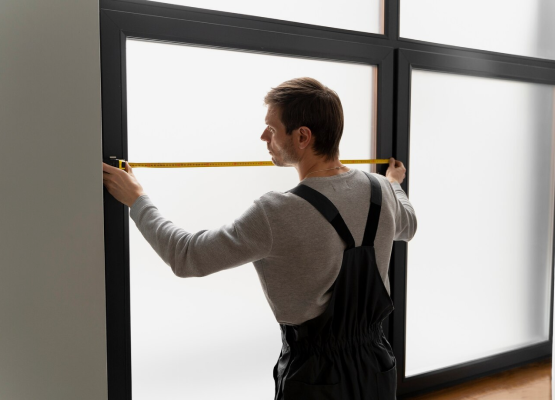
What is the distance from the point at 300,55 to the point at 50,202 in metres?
1.01

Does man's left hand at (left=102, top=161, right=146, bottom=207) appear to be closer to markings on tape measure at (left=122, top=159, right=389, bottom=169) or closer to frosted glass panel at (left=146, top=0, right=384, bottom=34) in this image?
markings on tape measure at (left=122, top=159, right=389, bottom=169)

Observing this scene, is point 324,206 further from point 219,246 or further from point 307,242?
point 219,246

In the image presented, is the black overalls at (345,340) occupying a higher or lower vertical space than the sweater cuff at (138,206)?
lower

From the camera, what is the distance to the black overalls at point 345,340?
4.74ft

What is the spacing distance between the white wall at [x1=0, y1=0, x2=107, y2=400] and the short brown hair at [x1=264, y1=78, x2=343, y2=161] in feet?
1.64

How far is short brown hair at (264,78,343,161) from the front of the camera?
4.73ft

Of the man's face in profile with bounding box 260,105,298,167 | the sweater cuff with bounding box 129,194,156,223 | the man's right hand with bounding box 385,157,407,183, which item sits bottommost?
the sweater cuff with bounding box 129,194,156,223

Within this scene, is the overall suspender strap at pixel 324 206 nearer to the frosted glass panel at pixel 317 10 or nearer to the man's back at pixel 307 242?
the man's back at pixel 307 242

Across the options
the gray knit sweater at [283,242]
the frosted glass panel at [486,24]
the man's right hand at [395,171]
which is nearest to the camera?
the gray knit sweater at [283,242]

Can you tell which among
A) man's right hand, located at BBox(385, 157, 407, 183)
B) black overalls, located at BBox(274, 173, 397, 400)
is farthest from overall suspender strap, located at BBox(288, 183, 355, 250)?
man's right hand, located at BBox(385, 157, 407, 183)

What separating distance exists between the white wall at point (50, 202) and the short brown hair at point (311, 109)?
1.64ft

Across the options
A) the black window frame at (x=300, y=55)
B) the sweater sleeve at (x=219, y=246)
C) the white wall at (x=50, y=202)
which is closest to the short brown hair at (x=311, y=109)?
the sweater sleeve at (x=219, y=246)

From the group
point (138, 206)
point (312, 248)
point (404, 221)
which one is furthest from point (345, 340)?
point (138, 206)

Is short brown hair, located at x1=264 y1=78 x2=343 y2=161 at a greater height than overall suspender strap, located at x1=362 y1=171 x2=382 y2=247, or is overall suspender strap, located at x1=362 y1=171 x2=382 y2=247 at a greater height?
short brown hair, located at x1=264 y1=78 x2=343 y2=161
